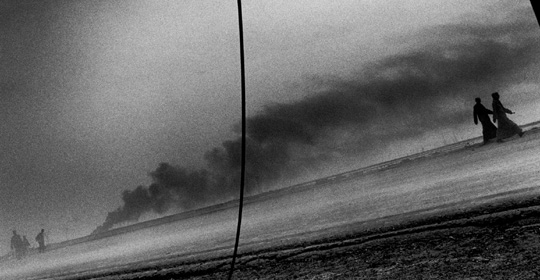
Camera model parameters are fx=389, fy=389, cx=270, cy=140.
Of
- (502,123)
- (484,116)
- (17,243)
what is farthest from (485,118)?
(17,243)

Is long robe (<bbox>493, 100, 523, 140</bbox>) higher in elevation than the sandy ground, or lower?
higher

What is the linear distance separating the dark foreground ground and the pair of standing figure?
6771 mm

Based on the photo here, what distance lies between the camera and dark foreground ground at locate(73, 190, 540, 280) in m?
2.20

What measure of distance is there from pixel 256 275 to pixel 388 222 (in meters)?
1.94

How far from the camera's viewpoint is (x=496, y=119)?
1072cm

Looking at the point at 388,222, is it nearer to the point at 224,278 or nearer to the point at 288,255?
the point at 288,255

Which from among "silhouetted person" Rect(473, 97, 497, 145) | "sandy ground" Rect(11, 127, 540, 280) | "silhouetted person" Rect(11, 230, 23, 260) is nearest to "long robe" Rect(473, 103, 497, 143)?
"silhouetted person" Rect(473, 97, 497, 145)

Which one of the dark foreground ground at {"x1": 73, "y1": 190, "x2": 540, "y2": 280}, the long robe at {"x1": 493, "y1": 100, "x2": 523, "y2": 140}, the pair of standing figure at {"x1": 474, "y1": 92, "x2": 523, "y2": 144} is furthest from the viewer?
the long robe at {"x1": 493, "y1": 100, "x2": 523, "y2": 140}

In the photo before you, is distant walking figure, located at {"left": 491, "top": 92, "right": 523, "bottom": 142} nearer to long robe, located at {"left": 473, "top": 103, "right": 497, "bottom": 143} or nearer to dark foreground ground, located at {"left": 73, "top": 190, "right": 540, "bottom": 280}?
long robe, located at {"left": 473, "top": 103, "right": 497, "bottom": 143}

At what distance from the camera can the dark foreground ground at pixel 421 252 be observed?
86.6 inches

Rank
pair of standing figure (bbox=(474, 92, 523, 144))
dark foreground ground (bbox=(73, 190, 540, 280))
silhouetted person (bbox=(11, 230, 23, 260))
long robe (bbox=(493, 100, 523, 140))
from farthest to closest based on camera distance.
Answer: silhouetted person (bbox=(11, 230, 23, 260))
long robe (bbox=(493, 100, 523, 140))
pair of standing figure (bbox=(474, 92, 523, 144))
dark foreground ground (bbox=(73, 190, 540, 280))

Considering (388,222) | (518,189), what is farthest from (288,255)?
(518,189)

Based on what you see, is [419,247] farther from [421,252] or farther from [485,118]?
[485,118]

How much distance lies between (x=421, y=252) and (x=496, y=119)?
9.58 meters
